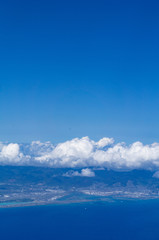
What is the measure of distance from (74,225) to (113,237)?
32.4 m

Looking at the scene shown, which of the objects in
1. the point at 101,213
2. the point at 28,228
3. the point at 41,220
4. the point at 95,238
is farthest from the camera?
the point at 101,213

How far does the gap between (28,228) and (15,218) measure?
2727cm

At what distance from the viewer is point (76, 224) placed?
143625 millimetres

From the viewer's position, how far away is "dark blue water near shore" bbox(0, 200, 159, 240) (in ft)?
386

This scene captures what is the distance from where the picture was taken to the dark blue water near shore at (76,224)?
117750 millimetres

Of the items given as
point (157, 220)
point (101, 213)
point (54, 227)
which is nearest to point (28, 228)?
point (54, 227)

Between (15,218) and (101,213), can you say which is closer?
(15,218)

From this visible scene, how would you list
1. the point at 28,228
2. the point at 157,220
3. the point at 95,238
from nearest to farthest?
the point at 95,238
the point at 28,228
the point at 157,220

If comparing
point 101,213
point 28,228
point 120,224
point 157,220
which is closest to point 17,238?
point 28,228

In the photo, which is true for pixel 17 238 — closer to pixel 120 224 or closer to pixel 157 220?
pixel 120 224

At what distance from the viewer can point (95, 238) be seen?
A: 365 ft

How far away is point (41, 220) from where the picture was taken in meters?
151

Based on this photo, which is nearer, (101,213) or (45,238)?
(45,238)

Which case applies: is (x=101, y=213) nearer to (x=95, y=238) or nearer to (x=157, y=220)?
(x=157, y=220)
